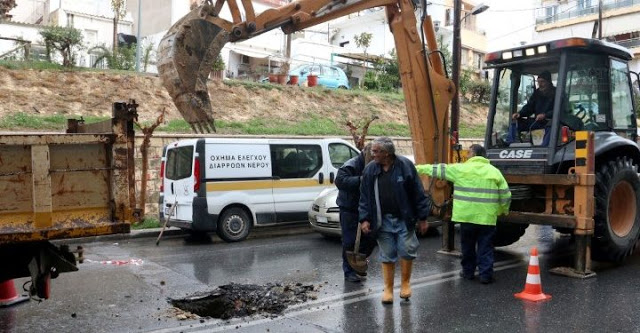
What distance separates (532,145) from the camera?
8008mm

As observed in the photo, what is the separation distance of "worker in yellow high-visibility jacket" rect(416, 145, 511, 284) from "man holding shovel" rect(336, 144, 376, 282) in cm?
74

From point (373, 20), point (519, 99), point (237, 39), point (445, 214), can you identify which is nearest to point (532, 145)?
point (519, 99)

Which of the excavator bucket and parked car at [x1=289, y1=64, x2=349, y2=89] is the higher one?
parked car at [x1=289, y1=64, x2=349, y2=89]

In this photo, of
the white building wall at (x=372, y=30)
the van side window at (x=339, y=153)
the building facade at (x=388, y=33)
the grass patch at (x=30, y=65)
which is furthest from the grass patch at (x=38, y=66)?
the building facade at (x=388, y=33)

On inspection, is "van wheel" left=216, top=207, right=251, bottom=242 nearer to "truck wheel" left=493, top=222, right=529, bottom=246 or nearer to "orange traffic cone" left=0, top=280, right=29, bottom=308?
"truck wheel" left=493, top=222, right=529, bottom=246

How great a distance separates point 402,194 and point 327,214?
4.16m

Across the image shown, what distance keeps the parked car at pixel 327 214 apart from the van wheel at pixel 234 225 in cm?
121

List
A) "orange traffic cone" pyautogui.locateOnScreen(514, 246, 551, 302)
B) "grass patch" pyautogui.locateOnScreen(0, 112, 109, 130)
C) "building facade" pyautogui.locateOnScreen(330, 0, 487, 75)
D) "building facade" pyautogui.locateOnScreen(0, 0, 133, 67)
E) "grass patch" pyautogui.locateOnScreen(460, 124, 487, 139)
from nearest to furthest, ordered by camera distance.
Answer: "orange traffic cone" pyautogui.locateOnScreen(514, 246, 551, 302) < "grass patch" pyautogui.locateOnScreen(0, 112, 109, 130) < "grass patch" pyautogui.locateOnScreen(460, 124, 487, 139) < "building facade" pyautogui.locateOnScreen(0, 0, 133, 67) < "building facade" pyautogui.locateOnScreen(330, 0, 487, 75)

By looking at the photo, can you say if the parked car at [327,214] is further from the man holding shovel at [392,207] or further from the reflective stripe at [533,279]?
the reflective stripe at [533,279]

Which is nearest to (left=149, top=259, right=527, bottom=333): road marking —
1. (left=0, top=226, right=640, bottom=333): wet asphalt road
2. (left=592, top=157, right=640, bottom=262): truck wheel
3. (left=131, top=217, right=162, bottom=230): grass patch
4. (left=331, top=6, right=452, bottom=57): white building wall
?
(left=0, top=226, right=640, bottom=333): wet asphalt road

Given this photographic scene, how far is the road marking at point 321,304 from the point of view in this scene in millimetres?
5305

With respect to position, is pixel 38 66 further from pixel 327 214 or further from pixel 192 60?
pixel 192 60

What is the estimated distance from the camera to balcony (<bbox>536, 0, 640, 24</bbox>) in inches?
1447

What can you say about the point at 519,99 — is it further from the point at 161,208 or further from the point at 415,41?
the point at 161,208
